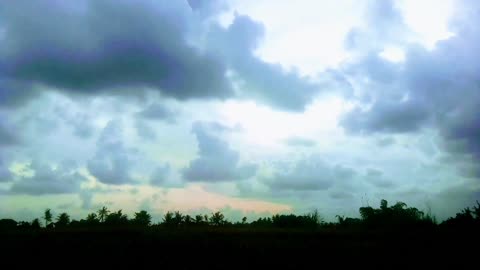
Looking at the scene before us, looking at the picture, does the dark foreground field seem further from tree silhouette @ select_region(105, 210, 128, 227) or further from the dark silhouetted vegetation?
tree silhouette @ select_region(105, 210, 128, 227)

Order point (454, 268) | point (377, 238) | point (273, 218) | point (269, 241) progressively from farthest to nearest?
point (273, 218)
point (377, 238)
point (269, 241)
point (454, 268)

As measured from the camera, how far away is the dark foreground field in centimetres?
1278

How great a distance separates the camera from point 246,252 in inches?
545

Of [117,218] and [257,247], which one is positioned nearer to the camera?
[257,247]

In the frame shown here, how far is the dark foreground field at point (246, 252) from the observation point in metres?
12.8

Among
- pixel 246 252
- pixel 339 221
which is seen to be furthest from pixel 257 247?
pixel 339 221

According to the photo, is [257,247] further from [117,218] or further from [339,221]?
[117,218]

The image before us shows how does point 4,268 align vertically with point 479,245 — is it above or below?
below

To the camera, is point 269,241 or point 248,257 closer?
point 248,257

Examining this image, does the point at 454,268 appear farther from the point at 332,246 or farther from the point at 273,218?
the point at 273,218

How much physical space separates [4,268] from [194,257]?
6.30 meters

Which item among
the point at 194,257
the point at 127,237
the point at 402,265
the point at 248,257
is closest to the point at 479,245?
the point at 402,265

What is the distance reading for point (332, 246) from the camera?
14.5m

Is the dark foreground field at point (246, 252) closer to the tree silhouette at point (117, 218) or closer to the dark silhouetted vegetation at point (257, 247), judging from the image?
the dark silhouetted vegetation at point (257, 247)
